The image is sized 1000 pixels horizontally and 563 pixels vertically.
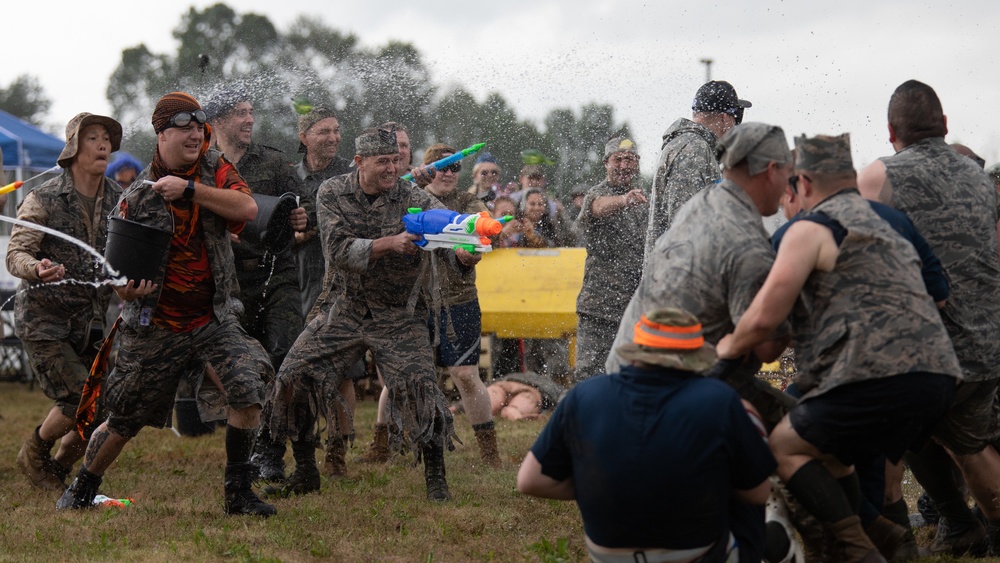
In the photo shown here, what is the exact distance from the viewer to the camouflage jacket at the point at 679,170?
20.1 ft

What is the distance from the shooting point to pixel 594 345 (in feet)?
25.0

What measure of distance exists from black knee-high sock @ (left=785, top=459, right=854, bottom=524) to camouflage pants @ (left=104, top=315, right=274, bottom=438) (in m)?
2.97

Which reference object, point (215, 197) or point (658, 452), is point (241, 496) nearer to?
point (215, 197)

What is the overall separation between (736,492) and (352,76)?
33.4 feet

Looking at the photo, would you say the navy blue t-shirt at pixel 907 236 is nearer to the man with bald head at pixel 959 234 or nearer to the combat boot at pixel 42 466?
the man with bald head at pixel 959 234

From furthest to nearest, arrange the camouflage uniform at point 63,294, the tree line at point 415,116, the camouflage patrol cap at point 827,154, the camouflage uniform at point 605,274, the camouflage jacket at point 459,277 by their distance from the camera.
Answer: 1. the tree line at point 415,116
2. the camouflage jacket at point 459,277
3. the camouflage uniform at point 605,274
4. the camouflage uniform at point 63,294
5. the camouflage patrol cap at point 827,154

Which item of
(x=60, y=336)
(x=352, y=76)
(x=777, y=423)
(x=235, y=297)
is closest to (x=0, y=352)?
(x=352, y=76)

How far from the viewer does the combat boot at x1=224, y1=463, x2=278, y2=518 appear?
20.1 feet

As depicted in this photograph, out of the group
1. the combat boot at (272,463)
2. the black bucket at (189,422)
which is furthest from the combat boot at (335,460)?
the black bucket at (189,422)

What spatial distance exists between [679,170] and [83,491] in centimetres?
364

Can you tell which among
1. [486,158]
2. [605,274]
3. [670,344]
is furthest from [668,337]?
[486,158]

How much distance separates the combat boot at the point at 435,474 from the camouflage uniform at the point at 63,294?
217cm

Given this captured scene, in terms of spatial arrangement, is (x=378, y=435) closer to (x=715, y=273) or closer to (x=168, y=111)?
(x=168, y=111)

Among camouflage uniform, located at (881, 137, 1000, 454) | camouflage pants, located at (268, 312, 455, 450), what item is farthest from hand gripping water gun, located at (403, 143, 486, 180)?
camouflage uniform, located at (881, 137, 1000, 454)
